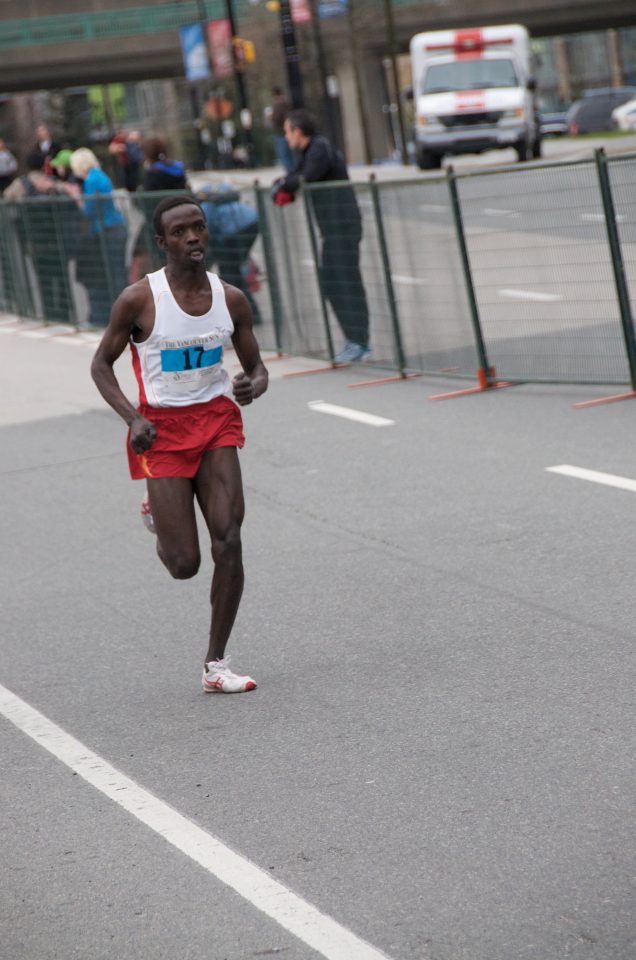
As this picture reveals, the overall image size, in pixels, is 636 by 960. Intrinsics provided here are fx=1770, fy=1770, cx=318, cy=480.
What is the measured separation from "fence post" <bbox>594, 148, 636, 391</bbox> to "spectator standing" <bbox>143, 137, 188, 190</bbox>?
731 centimetres

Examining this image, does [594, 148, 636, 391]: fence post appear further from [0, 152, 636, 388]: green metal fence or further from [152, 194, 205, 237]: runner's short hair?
[152, 194, 205, 237]: runner's short hair

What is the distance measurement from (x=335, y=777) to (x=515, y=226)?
7.55m

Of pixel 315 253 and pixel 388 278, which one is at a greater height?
pixel 315 253

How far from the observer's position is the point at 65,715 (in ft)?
21.1

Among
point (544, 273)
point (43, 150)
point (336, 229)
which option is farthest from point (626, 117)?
point (544, 273)

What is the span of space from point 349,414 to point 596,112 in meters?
52.2

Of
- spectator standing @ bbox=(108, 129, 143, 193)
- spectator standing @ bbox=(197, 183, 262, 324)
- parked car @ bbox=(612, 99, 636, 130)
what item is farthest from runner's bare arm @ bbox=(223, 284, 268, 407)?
parked car @ bbox=(612, 99, 636, 130)

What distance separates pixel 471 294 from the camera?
13.1m

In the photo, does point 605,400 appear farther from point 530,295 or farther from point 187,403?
point 187,403

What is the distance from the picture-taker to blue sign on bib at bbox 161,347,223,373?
6441mm

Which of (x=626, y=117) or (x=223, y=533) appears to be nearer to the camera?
(x=223, y=533)

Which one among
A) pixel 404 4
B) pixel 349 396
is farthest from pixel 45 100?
pixel 349 396

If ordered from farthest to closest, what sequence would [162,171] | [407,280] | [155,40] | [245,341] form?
[155,40] → [162,171] → [407,280] → [245,341]

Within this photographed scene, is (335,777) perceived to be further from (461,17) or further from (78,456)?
(461,17)
